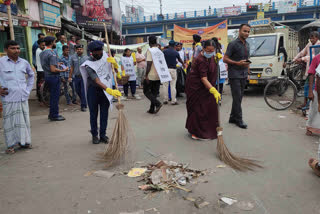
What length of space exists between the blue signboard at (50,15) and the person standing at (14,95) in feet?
31.5

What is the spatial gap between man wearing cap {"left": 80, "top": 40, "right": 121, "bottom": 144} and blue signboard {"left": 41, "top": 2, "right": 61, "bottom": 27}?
391 inches

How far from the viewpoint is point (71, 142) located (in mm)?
→ 4594

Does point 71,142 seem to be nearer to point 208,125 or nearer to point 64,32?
point 208,125

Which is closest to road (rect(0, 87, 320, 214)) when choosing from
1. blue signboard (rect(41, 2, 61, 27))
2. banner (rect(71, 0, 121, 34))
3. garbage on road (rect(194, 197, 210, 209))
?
garbage on road (rect(194, 197, 210, 209))

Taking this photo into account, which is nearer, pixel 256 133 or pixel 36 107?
pixel 256 133

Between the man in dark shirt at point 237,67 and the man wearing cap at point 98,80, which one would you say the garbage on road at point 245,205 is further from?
the man in dark shirt at point 237,67

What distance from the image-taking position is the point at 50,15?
13.0 metres

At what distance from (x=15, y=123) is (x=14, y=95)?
1.48ft

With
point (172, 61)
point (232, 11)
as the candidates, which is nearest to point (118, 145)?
point (172, 61)

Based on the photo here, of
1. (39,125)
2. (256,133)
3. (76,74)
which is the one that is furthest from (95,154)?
(76,74)

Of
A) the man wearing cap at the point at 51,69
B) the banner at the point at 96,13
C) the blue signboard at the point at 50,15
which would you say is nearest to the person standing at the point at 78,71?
A: the man wearing cap at the point at 51,69

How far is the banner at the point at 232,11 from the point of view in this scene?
148 ft

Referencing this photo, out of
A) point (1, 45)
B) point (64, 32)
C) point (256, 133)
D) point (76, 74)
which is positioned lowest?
point (256, 133)

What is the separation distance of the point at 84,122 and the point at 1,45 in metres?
6.04
